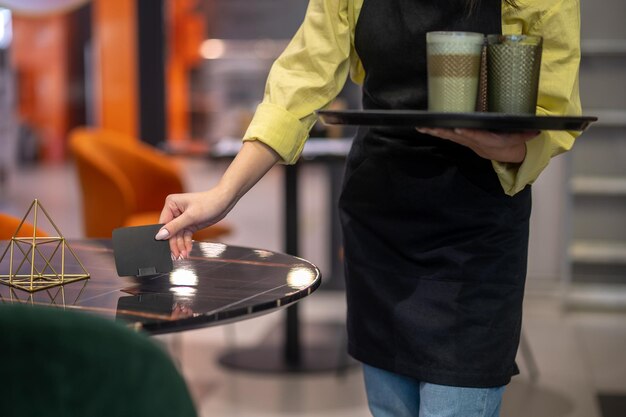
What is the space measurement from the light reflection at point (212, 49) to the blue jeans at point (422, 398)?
5.11 meters

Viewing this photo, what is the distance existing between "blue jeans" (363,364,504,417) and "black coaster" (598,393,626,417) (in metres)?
1.90

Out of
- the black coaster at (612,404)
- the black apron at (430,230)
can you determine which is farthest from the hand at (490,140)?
the black coaster at (612,404)

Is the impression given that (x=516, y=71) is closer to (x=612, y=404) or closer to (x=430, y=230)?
(x=430, y=230)

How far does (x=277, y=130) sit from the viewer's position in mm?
1604

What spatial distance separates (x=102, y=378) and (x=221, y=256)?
0.75m

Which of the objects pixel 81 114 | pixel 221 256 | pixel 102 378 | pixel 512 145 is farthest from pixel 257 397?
pixel 81 114

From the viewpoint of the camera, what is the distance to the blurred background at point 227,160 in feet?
12.4

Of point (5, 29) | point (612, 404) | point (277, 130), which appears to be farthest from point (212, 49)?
point (277, 130)

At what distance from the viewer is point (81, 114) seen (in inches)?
255

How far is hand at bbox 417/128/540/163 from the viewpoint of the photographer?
4.34ft

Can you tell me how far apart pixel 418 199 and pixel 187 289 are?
418 mm

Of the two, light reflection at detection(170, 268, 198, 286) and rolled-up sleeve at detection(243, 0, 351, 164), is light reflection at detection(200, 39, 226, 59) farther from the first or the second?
light reflection at detection(170, 268, 198, 286)

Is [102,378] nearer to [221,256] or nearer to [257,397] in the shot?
[221,256]

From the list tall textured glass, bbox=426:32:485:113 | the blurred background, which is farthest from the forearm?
the blurred background
